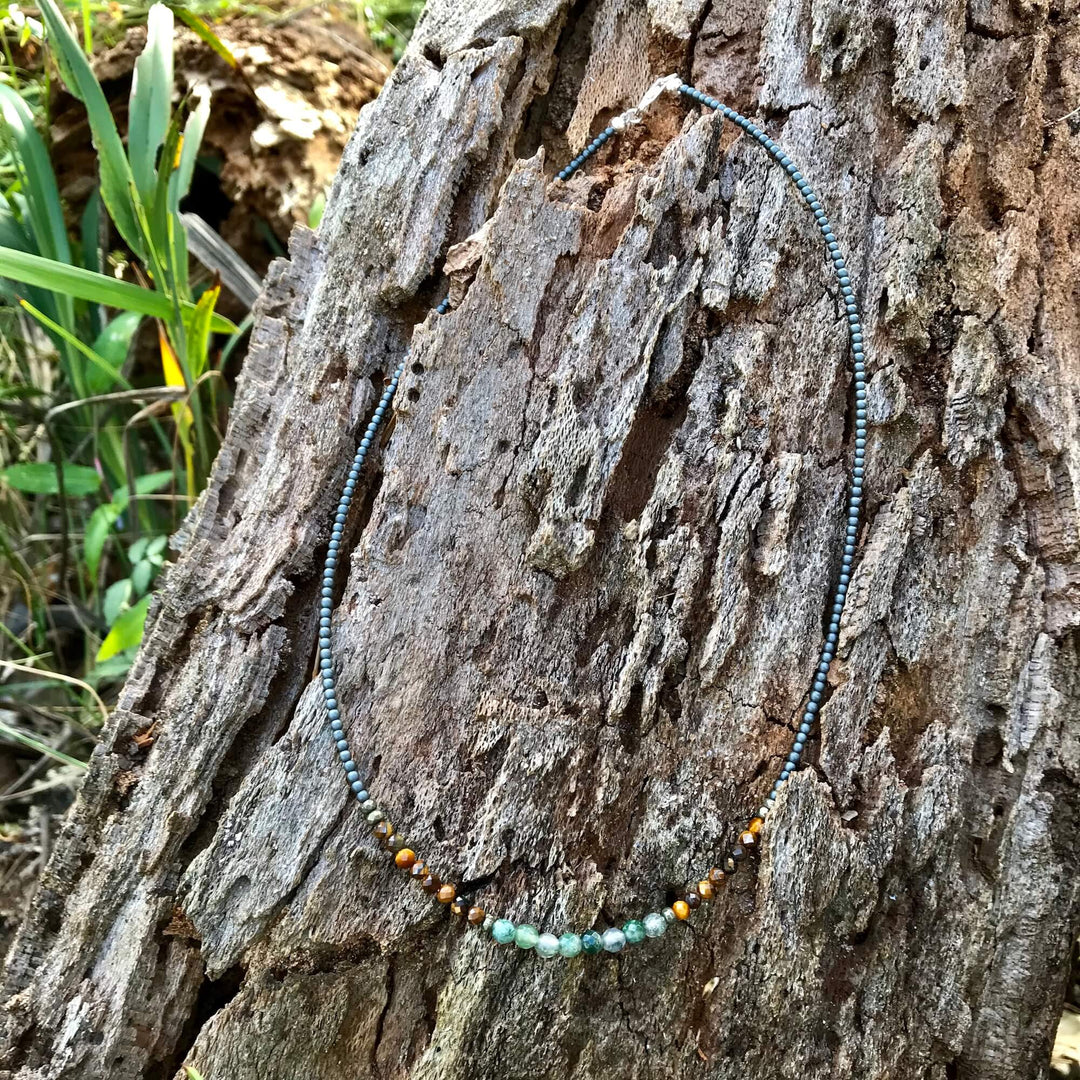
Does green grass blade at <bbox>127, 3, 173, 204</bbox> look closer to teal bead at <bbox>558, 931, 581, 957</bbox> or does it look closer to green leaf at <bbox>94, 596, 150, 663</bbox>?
green leaf at <bbox>94, 596, 150, 663</bbox>

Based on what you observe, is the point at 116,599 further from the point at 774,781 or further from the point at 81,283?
the point at 774,781

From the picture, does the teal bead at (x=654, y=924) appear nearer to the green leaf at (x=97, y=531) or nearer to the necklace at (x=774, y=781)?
the necklace at (x=774, y=781)

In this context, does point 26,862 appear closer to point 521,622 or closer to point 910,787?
point 521,622

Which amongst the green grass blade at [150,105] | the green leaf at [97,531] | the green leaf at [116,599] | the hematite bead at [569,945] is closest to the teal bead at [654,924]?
the hematite bead at [569,945]

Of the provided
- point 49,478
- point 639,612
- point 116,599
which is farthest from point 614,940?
point 49,478

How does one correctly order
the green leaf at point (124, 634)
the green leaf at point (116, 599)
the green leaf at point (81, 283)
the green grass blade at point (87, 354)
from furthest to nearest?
the green leaf at point (116, 599) < the green leaf at point (124, 634) < the green grass blade at point (87, 354) < the green leaf at point (81, 283)

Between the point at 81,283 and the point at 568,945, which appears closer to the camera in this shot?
the point at 568,945

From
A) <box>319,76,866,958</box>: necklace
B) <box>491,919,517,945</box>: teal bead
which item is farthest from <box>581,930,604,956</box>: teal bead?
<box>491,919,517,945</box>: teal bead
